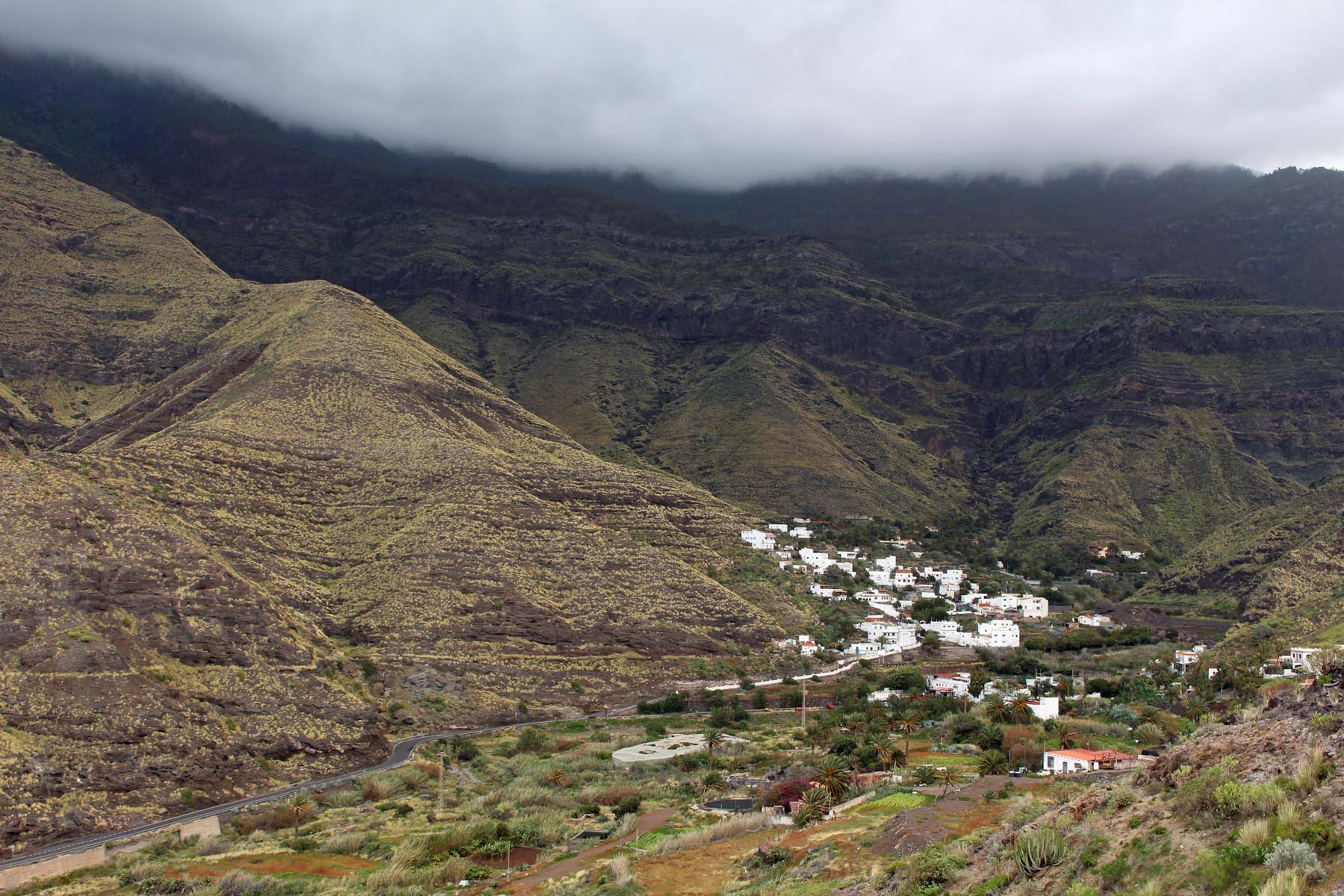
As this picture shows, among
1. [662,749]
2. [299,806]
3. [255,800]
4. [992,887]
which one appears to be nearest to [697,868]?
[992,887]

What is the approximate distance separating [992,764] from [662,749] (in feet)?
55.4

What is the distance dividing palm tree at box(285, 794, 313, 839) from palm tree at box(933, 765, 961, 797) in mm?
20482

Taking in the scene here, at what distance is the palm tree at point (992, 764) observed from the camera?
37531mm

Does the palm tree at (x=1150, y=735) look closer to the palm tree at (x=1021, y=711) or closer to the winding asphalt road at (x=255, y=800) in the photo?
the palm tree at (x=1021, y=711)

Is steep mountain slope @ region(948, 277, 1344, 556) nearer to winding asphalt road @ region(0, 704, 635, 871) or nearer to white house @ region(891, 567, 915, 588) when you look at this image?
white house @ region(891, 567, 915, 588)

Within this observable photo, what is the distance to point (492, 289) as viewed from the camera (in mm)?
185375

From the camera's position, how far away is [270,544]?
69938 mm

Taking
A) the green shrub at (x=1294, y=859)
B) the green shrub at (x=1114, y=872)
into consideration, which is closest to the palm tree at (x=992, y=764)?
the green shrub at (x=1114, y=872)

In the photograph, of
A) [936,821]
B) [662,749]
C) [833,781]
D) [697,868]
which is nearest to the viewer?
[936,821]

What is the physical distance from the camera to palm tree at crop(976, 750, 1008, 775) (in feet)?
123

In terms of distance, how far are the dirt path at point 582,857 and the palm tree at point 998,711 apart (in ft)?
68.5

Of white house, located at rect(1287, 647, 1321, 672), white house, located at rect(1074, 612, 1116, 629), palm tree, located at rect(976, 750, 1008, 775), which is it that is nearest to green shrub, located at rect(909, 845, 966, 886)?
palm tree, located at rect(976, 750, 1008, 775)

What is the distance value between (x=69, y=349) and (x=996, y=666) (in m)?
90.6

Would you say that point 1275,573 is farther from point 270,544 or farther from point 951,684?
point 270,544
